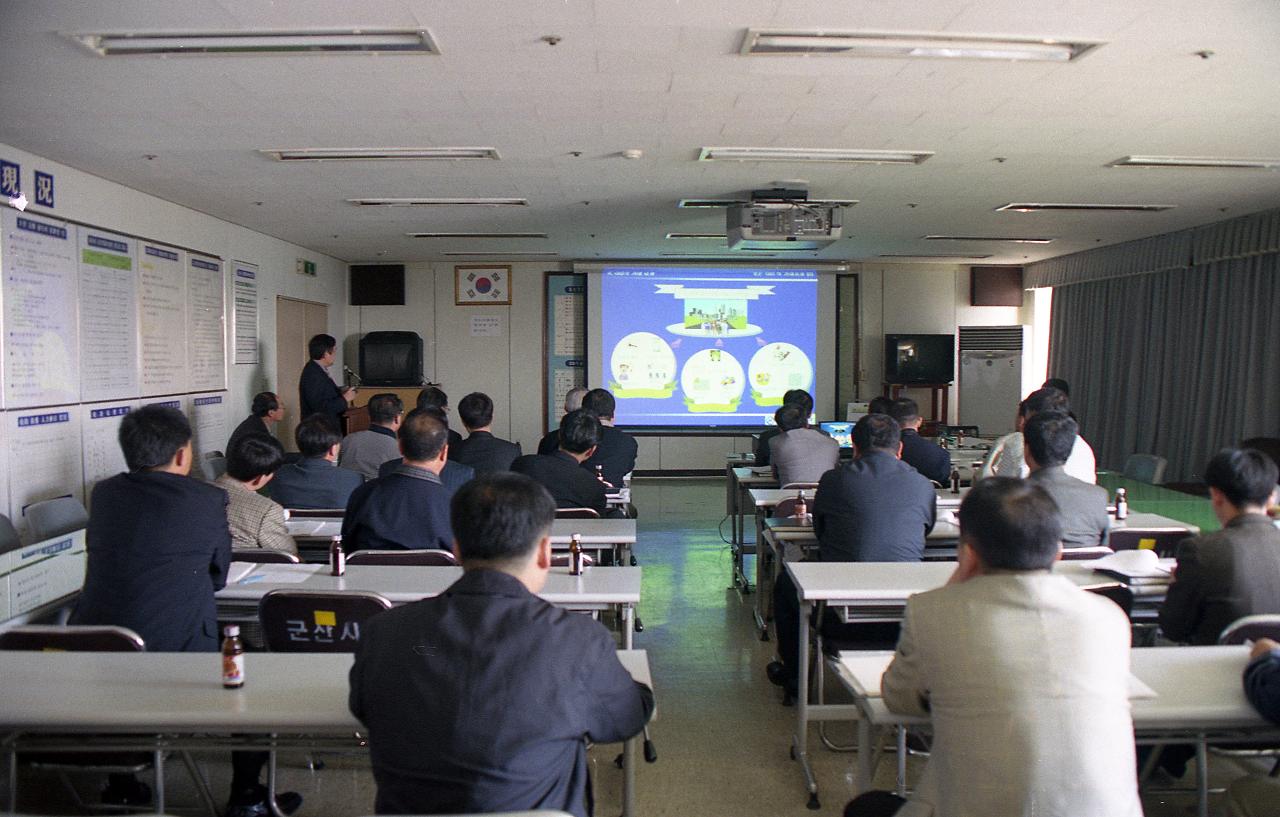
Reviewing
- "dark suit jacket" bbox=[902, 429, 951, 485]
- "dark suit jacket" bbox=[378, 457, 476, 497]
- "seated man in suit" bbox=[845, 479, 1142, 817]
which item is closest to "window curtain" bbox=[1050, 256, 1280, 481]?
"dark suit jacket" bbox=[902, 429, 951, 485]

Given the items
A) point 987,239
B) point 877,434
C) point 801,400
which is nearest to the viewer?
point 877,434

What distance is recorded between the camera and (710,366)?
10.4m

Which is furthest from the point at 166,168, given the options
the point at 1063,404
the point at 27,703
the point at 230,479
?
the point at 1063,404

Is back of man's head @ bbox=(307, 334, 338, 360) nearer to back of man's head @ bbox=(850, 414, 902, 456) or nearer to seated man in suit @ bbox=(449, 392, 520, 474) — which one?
seated man in suit @ bbox=(449, 392, 520, 474)

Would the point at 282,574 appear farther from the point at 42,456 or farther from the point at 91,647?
the point at 42,456

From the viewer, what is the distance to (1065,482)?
358 cm

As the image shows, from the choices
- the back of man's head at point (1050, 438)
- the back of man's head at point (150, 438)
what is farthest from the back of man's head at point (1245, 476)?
the back of man's head at point (150, 438)

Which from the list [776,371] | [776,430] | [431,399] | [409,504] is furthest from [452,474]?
[776,371]

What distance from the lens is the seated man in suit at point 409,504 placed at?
3.37 m

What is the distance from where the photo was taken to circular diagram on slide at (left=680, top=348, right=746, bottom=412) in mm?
10375

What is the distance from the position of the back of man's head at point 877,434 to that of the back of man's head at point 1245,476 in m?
1.31

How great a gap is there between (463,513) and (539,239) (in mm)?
7332

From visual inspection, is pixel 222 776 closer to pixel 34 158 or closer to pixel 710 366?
pixel 34 158

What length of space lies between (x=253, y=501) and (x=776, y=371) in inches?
303
